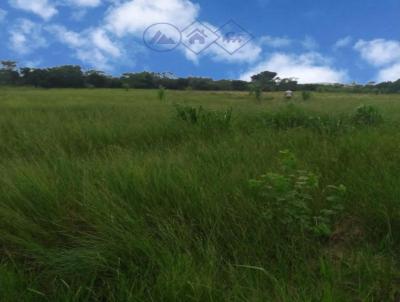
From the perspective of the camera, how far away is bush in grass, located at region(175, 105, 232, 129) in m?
5.11

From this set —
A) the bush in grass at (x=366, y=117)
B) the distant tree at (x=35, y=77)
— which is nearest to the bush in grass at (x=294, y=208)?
the bush in grass at (x=366, y=117)

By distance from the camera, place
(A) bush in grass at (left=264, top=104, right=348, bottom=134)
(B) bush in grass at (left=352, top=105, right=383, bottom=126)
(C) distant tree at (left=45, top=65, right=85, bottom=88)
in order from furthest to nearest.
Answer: (C) distant tree at (left=45, top=65, right=85, bottom=88)
(B) bush in grass at (left=352, top=105, right=383, bottom=126)
(A) bush in grass at (left=264, top=104, right=348, bottom=134)

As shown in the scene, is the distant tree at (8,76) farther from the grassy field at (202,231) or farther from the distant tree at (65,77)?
the grassy field at (202,231)

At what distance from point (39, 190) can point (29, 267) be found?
25.4 inches

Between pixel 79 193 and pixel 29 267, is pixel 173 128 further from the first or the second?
pixel 29 267

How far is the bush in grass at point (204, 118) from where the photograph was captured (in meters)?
5.11

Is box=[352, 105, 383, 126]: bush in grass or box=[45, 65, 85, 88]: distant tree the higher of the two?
box=[352, 105, 383, 126]: bush in grass

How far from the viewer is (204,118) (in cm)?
527

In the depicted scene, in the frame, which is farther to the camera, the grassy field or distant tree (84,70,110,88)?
distant tree (84,70,110,88)

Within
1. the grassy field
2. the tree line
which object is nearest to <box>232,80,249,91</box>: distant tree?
the tree line

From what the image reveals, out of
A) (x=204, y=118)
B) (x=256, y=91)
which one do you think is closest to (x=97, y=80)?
(x=256, y=91)

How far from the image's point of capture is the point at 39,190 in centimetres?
236

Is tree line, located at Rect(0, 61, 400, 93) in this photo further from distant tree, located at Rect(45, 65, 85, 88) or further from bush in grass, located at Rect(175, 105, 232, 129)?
bush in grass, located at Rect(175, 105, 232, 129)

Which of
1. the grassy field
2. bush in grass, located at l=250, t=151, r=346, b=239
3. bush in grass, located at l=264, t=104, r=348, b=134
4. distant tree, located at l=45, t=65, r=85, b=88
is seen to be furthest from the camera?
distant tree, located at l=45, t=65, r=85, b=88
